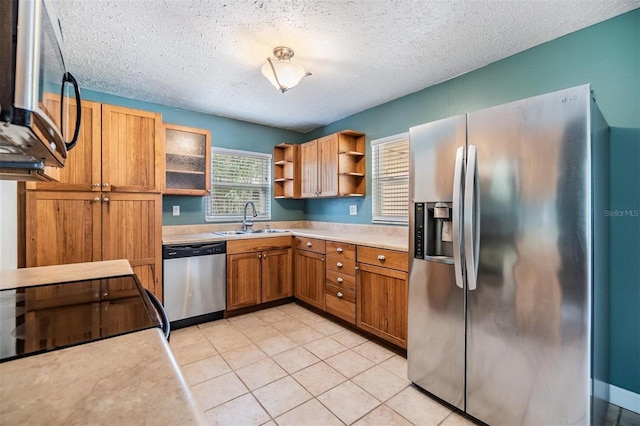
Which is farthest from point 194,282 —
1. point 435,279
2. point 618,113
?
point 618,113

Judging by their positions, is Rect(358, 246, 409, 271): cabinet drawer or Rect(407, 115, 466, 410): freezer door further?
Rect(358, 246, 409, 271): cabinet drawer

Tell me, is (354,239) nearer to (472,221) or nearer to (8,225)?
(472,221)

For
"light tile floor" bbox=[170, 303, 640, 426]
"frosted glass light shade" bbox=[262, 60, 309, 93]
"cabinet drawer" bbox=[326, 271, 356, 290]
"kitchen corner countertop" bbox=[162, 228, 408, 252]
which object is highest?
"frosted glass light shade" bbox=[262, 60, 309, 93]

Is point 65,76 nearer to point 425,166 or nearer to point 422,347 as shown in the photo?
point 425,166

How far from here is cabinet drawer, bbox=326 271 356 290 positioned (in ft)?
9.29

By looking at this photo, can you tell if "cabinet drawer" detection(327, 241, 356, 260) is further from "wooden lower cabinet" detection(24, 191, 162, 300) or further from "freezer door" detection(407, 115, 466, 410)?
"wooden lower cabinet" detection(24, 191, 162, 300)

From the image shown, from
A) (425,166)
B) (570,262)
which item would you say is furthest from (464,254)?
(425,166)

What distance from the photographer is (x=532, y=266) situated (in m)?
1.45

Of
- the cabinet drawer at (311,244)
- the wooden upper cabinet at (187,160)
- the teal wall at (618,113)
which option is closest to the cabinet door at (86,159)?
the wooden upper cabinet at (187,160)

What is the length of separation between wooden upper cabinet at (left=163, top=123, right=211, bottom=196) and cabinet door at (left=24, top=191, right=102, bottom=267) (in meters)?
0.78

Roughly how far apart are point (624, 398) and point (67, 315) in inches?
118

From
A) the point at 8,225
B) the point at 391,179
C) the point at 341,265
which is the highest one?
the point at 391,179

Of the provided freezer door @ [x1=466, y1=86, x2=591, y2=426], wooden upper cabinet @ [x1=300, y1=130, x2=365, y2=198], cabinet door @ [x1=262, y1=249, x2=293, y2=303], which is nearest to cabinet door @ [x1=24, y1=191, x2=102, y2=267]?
cabinet door @ [x1=262, y1=249, x2=293, y2=303]

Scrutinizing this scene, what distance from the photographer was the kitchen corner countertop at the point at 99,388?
0.45m
